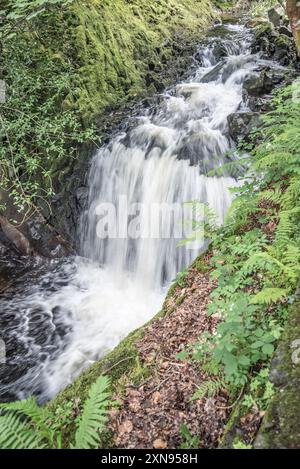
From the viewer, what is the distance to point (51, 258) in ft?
26.4

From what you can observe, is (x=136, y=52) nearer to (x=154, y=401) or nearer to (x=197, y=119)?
(x=197, y=119)

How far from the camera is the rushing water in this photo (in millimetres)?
5656

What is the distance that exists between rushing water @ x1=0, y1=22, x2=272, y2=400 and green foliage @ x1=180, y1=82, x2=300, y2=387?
2.84 metres

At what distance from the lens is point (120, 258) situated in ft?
26.0

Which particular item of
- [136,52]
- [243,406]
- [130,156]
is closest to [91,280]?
[130,156]

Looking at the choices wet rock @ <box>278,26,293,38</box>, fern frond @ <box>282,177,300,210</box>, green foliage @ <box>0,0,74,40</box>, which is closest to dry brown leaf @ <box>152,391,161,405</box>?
fern frond @ <box>282,177,300,210</box>

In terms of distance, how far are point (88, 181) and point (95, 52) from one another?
3.98m

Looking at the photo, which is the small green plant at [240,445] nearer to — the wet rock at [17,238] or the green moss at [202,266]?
the green moss at [202,266]

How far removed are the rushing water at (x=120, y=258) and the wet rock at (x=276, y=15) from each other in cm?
923

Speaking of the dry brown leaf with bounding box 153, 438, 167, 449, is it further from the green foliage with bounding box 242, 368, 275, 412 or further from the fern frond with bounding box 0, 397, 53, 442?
the fern frond with bounding box 0, 397, 53, 442

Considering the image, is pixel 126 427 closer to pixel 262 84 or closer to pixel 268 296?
pixel 268 296

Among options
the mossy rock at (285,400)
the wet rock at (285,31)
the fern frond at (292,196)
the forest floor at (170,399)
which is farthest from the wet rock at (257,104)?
the mossy rock at (285,400)

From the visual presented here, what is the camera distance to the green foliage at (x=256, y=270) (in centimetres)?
221
